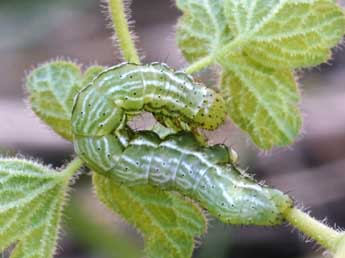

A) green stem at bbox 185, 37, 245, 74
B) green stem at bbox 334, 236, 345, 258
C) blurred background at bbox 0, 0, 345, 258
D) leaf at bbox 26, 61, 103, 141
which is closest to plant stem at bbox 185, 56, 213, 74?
green stem at bbox 185, 37, 245, 74

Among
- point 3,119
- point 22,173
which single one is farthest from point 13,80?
point 22,173

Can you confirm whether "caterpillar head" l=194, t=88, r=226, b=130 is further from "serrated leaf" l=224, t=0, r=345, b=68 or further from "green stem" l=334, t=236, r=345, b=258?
"green stem" l=334, t=236, r=345, b=258

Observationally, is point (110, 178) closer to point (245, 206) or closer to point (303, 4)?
point (245, 206)

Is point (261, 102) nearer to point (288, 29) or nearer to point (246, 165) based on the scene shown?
point (288, 29)

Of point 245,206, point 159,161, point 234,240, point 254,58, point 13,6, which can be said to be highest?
point 13,6

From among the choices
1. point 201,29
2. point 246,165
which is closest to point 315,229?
point 201,29

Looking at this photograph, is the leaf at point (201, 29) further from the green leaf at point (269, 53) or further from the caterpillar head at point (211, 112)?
the caterpillar head at point (211, 112)

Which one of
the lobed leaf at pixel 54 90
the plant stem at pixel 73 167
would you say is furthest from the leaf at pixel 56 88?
the plant stem at pixel 73 167
